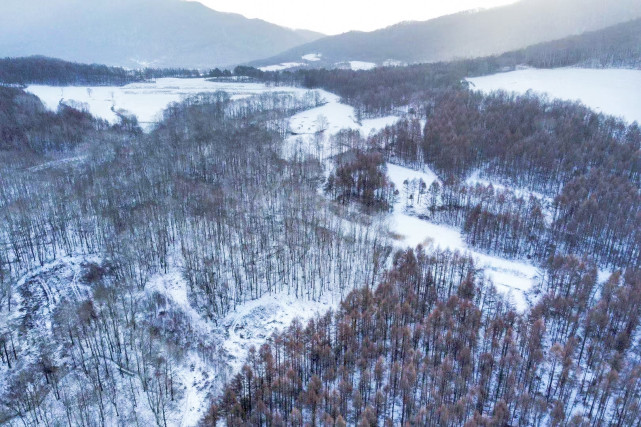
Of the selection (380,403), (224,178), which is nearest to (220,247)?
(224,178)

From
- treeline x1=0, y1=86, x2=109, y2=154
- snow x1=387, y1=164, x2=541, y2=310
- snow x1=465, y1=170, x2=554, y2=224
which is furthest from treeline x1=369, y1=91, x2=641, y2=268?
treeline x1=0, y1=86, x2=109, y2=154

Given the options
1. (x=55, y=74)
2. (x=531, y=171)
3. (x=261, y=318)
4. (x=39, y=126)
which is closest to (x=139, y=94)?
(x=55, y=74)

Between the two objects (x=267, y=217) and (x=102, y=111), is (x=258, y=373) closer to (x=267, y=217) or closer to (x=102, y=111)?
(x=267, y=217)

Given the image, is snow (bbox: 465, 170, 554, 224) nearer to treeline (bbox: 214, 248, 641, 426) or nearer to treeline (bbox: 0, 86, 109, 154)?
treeline (bbox: 214, 248, 641, 426)

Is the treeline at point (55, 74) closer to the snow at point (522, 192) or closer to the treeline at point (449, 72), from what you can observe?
the treeline at point (449, 72)

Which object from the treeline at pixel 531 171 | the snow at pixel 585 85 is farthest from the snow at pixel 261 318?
the snow at pixel 585 85

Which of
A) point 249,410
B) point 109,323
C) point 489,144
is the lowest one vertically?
point 249,410
